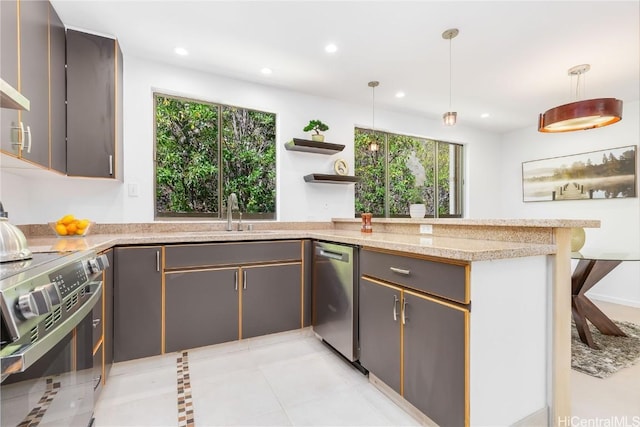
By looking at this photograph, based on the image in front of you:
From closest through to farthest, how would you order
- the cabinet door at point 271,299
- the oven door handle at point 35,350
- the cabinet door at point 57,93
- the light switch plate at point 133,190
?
the oven door handle at point 35,350 < the cabinet door at point 57,93 < the cabinet door at point 271,299 < the light switch plate at point 133,190

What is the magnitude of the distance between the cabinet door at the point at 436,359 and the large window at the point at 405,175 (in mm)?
2654

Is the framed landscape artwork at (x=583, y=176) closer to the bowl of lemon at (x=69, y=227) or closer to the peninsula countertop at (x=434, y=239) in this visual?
the peninsula countertop at (x=434, y=239)

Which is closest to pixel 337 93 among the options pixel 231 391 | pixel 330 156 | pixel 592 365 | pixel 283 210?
pixel 330 156

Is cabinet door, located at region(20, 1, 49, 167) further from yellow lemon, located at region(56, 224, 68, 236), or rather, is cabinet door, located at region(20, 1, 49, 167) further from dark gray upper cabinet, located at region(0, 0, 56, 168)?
yellow lemon, located at region(56, 224, 68, 236)

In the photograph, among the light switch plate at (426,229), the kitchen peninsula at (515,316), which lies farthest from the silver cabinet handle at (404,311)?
the light switch plate at (426,229)

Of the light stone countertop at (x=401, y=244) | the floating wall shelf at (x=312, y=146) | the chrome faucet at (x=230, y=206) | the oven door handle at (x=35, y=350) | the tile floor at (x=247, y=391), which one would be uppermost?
the floating wall shelf at (x=312, y=146)

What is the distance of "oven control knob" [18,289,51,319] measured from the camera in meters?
0.79

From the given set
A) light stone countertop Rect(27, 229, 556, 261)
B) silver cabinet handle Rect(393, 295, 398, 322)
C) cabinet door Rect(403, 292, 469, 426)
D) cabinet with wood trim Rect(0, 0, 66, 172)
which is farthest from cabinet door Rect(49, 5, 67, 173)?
cabinet door Rect(403, 292, 469, 426)

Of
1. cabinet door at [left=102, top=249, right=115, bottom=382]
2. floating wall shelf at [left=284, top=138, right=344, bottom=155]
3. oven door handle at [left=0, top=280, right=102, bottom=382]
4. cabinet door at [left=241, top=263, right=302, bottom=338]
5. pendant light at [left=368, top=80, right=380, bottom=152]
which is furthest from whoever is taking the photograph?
pendant light at [left=368, top=80, right=380, bottom=152]

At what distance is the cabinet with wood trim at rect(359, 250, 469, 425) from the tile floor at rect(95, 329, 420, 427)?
0.23m

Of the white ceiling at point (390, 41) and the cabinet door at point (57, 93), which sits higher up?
the white ceiling at point (390, 41)

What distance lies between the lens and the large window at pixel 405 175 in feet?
14.1

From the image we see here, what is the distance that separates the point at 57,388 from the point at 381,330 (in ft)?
4.94

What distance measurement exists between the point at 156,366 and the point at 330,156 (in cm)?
272
